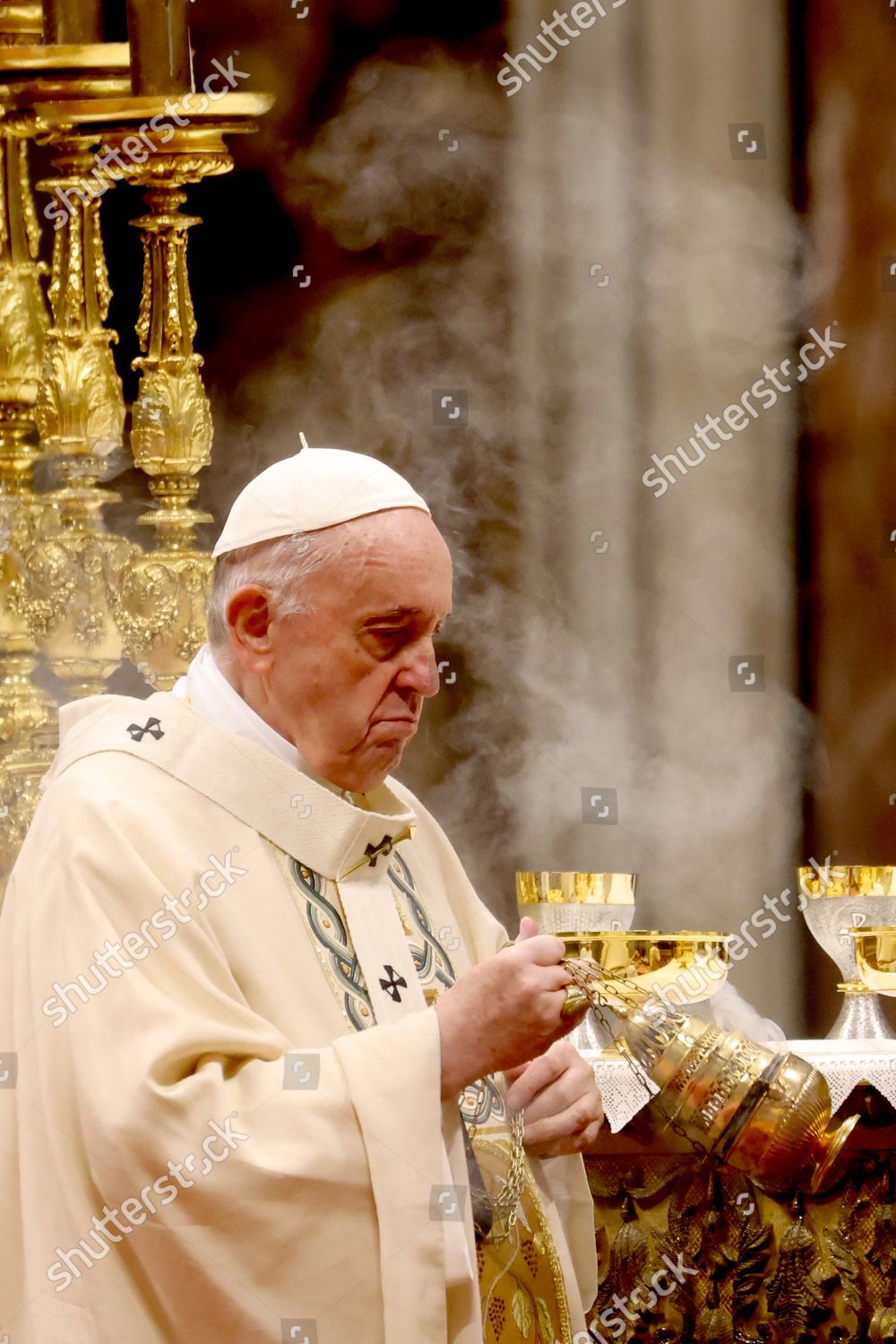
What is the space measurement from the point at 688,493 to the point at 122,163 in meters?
1.89

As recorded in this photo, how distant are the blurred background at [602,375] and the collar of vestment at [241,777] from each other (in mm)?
3008

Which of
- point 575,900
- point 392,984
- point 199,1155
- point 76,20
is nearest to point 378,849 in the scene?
point 392,984

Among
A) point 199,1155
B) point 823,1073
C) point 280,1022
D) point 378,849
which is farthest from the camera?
point 823,1073

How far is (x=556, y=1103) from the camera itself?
2.74m

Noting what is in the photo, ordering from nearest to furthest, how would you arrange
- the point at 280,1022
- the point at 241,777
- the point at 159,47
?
the point at 280,1022 → the point at 241,777 → the point at 159,47

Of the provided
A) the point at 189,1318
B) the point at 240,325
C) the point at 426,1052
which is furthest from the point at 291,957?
the point at 240,325

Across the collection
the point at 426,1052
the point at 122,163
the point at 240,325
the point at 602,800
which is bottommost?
the point at 602,800

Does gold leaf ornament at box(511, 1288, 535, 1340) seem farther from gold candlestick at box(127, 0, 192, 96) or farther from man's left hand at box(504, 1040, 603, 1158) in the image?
gold candlestick at box(127, 0, 192, 96)

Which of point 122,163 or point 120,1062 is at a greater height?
point 122,163

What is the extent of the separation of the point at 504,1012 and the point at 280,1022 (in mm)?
342

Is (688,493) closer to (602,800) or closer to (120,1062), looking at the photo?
(602,800)

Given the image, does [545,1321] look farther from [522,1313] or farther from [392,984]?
[392,984]

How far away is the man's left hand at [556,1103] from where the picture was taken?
2734 mm

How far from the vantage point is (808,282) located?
5.80 meters
